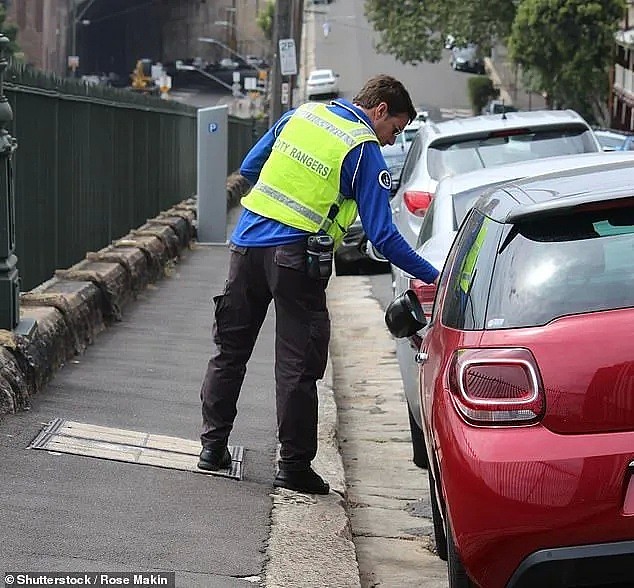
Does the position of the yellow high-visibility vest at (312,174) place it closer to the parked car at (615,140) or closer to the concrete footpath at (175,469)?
the concrete footpath at (175,469)

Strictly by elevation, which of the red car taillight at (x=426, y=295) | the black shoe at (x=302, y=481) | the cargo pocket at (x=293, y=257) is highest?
the cargo pocket at (x=293, y=257)

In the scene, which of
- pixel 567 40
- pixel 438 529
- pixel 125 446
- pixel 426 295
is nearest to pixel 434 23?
pixel 567 40

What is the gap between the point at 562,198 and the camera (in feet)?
14.9

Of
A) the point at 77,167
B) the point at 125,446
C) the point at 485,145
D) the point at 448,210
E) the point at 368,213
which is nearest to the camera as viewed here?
the point at 368,213

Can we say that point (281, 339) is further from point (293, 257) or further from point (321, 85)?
point (321, 85)

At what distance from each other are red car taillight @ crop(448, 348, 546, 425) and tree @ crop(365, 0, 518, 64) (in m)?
48.0

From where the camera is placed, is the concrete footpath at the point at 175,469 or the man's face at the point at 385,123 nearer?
the concrete footpath at the point at 175,469

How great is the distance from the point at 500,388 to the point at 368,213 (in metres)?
2.03

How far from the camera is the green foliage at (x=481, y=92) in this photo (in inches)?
3159

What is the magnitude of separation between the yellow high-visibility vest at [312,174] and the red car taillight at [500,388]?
2.01 metres

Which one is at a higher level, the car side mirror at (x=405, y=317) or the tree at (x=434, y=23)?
the tree at (x=434, y=23)

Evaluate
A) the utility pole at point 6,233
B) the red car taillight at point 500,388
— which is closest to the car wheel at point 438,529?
the red car taillight at point 500,388

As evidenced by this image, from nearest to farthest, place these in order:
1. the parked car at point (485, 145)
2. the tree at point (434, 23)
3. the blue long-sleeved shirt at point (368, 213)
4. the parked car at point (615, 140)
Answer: the blue long-sleeved shirt at point (368, 213) → the parked car at point (485, 145) → the parked car at point (615, 140) → the tree at point (434, 23)

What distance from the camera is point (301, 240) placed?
6270 millimetres
